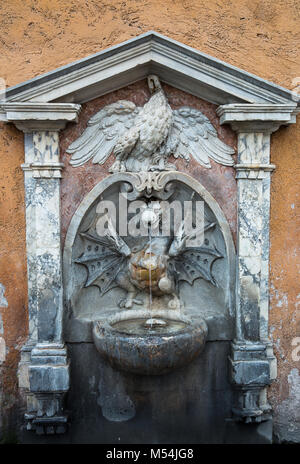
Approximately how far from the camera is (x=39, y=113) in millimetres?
3000

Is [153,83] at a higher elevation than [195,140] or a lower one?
higher

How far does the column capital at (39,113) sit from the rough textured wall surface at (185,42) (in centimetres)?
19

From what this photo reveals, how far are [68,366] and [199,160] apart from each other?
1.85 meters

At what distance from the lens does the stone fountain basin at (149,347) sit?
294 cm

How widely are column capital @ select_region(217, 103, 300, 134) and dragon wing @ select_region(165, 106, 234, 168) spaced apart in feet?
0.58

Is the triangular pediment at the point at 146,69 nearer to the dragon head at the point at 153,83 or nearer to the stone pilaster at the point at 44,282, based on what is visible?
the dragon head at the point at 153,83

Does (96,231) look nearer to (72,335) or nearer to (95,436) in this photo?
(72,335)

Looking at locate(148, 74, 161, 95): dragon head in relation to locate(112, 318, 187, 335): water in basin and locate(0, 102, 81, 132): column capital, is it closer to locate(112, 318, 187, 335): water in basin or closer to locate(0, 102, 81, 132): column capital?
locate(0, 102, 81, 132): column capital

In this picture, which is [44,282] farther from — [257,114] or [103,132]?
[257,114]

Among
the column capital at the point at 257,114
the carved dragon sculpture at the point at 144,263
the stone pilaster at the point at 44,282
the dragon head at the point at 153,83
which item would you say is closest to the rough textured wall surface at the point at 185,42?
the stone pilaster at the point at 44,282

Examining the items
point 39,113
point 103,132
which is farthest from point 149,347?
point 39,113

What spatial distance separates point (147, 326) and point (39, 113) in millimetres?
1792

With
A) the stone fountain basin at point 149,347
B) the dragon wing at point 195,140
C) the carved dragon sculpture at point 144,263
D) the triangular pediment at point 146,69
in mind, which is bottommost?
the stone fountain basin at point 149,347

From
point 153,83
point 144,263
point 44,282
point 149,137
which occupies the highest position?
point 153,83
